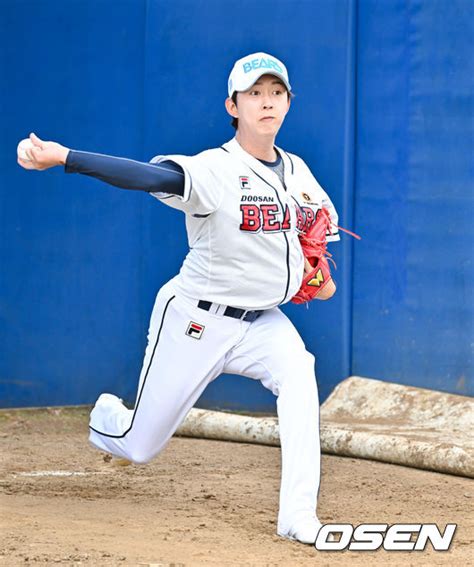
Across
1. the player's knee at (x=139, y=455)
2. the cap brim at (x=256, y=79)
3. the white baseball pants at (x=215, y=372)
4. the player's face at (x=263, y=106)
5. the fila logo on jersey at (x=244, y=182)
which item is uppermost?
the cap brim at (x=256, y=79)

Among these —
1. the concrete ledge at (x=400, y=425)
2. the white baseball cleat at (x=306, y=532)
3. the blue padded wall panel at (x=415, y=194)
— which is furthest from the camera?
the blue padded wall panel at (x=415, y=194)

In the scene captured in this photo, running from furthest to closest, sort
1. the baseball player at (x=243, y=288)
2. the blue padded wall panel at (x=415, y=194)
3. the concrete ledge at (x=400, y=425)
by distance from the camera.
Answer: the blue padded wall panel at (x=415, y=194) → the concrete ledge at (x=400, y=425) → the baseball player at (x=243, y=288)

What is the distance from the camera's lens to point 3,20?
7.51 metres

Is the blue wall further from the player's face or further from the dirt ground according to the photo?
the player's face

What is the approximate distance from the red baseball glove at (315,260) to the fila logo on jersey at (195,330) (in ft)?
1.50

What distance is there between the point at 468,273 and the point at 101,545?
3582 mm

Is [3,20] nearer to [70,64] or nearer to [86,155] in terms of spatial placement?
[70,64]

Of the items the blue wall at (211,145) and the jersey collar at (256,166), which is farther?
the blue wall at (211,145)

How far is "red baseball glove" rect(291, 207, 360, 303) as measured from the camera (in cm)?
489

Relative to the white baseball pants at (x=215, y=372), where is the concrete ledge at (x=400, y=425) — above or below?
below

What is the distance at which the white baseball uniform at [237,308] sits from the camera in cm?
451

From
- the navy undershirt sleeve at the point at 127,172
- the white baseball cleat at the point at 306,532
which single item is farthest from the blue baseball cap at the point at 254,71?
the white baseball cleat at the point at 306,532

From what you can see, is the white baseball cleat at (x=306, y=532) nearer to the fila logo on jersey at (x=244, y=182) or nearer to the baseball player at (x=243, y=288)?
the baseball player at (x=243, y=288)

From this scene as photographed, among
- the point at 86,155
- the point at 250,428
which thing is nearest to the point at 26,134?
the point at 250,428
